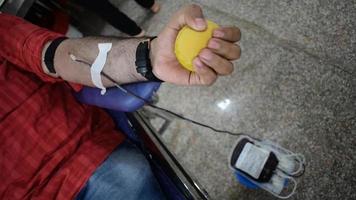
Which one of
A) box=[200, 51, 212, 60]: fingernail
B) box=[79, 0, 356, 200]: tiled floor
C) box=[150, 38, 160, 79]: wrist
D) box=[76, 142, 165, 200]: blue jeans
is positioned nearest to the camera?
box=[200, 51, 212, 60]: fingernail

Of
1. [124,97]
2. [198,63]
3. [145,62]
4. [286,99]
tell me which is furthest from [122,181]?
[286,99]

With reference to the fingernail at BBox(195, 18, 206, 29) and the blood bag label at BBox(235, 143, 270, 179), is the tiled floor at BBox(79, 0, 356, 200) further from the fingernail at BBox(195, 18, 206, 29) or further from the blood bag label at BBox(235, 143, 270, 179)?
the fingernail at BBox(195, 18, 206, 29)

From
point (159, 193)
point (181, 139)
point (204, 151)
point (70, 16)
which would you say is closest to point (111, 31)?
point (70, 16)

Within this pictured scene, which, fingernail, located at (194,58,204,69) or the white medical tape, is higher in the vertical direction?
fingernail, located at (194,58,204,69)

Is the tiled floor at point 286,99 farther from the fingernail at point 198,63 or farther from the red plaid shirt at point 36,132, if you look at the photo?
the fingernail at point 198,63

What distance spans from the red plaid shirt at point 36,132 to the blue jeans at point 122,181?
0.03 m

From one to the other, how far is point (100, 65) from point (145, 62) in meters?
0.17

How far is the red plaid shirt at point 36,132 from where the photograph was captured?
1.00 meters

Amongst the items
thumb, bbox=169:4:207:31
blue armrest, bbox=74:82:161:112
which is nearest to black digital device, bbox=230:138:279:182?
blue armrest, bbox=74:82:161:112

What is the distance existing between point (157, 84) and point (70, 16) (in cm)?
168

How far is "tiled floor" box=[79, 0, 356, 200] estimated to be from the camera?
1.18 m

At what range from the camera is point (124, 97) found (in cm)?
90

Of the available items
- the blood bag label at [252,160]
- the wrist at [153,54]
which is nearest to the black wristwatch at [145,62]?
the wrist at [153,54]

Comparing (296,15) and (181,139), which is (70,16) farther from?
(296,15)
